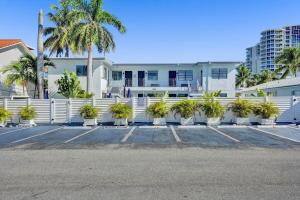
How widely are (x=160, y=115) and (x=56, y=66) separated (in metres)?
17.3

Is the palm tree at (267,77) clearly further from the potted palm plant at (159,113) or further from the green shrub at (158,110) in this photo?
the potted palm plant at (159,113)

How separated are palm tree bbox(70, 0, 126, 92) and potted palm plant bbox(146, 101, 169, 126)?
858 cm

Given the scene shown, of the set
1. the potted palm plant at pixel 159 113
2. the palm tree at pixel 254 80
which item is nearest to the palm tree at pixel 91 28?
the potted palm plant at pixel 159 113

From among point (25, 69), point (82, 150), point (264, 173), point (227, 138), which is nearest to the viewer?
point (264, 173)

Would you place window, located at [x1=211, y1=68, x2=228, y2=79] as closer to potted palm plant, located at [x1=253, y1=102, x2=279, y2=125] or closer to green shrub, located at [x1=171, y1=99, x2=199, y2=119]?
potted palm plant, located at [x1=253, y1=102, x2=279, y2=125]

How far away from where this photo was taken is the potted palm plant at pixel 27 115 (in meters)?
18.7

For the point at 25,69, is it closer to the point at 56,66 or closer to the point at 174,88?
the point at 56,66

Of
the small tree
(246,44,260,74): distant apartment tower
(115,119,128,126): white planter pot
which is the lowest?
(115,119,128,126): white planter pot

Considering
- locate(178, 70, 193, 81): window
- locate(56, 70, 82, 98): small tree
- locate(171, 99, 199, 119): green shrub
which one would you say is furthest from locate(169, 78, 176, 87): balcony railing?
locate(171, 99, 199, 119): green shrub

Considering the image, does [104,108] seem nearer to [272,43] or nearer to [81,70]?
[81,70]

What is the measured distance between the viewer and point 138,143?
37.1ft

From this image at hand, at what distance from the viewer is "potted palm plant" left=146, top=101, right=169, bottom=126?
18.6 meters

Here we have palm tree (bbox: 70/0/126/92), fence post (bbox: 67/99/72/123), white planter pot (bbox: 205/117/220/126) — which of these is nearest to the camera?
white planter pot (bbox: 205/117/220/126)

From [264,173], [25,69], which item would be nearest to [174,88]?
[25,69]
